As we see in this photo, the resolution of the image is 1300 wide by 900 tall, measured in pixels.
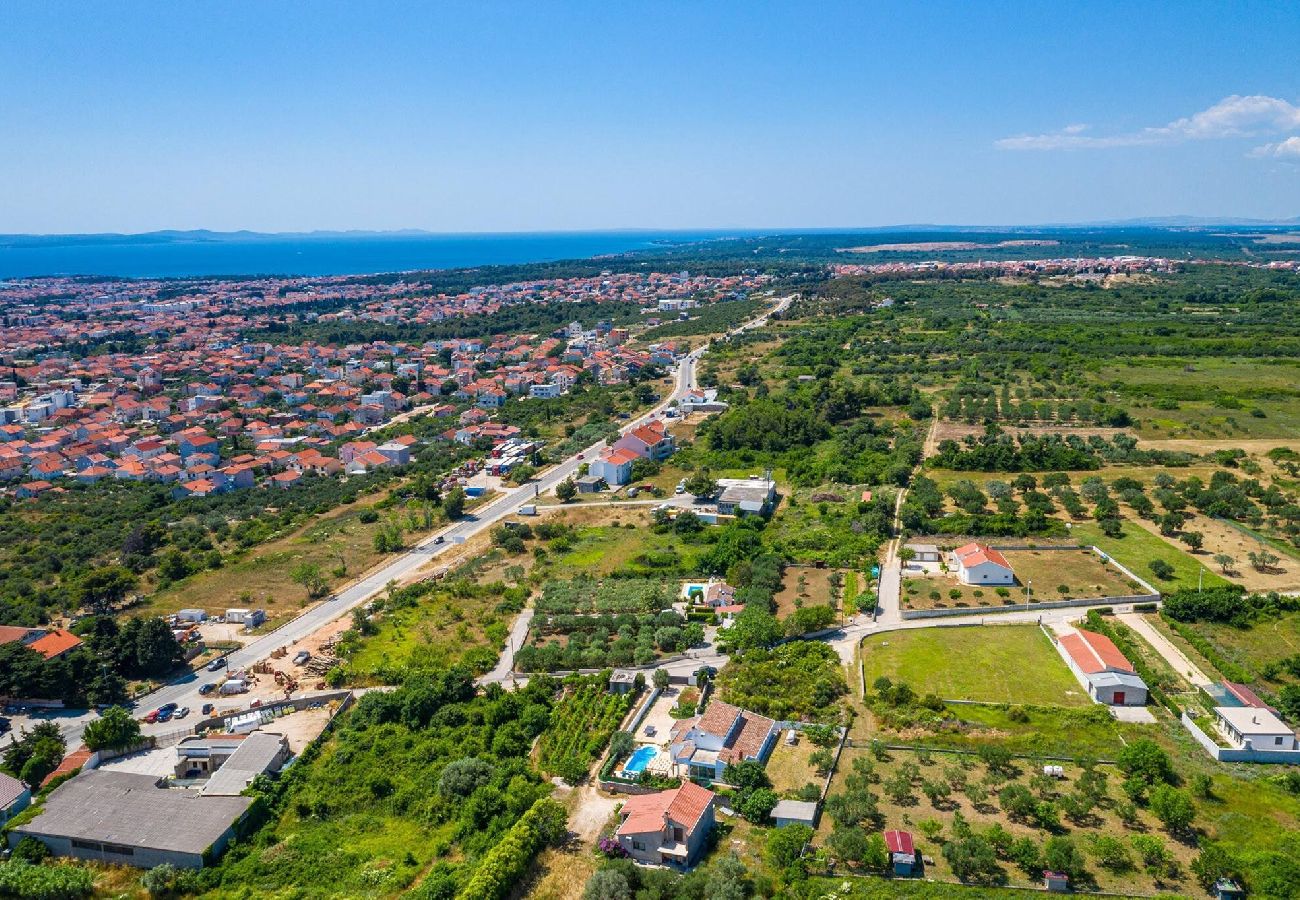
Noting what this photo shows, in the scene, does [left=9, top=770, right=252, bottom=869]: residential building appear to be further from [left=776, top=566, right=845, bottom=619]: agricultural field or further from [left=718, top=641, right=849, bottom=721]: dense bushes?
[left=776, top=566, right=845, bottom=619]: agricultural field

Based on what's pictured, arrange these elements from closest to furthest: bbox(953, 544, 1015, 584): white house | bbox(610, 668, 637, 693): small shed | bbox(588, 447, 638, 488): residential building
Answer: bbox(610, 668, 637, 693): small shed < bbox(953, 544, 1015, 584): white house < bbox(588, 447, 638, 488): residential building

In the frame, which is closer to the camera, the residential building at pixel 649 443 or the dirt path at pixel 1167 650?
the dirt path at pixel 1167 650

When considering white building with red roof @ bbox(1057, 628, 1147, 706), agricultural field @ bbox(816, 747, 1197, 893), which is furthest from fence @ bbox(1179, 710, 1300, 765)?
agricultural field @ bbox(816, 747, 1197, 893)

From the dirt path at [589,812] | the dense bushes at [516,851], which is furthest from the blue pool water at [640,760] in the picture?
the dense bushes at [516,851]

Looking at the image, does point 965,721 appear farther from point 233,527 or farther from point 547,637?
point 233,527

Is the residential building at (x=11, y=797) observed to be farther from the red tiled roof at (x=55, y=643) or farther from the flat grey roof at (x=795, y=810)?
the flat grey roof at (x=795, y=810)
